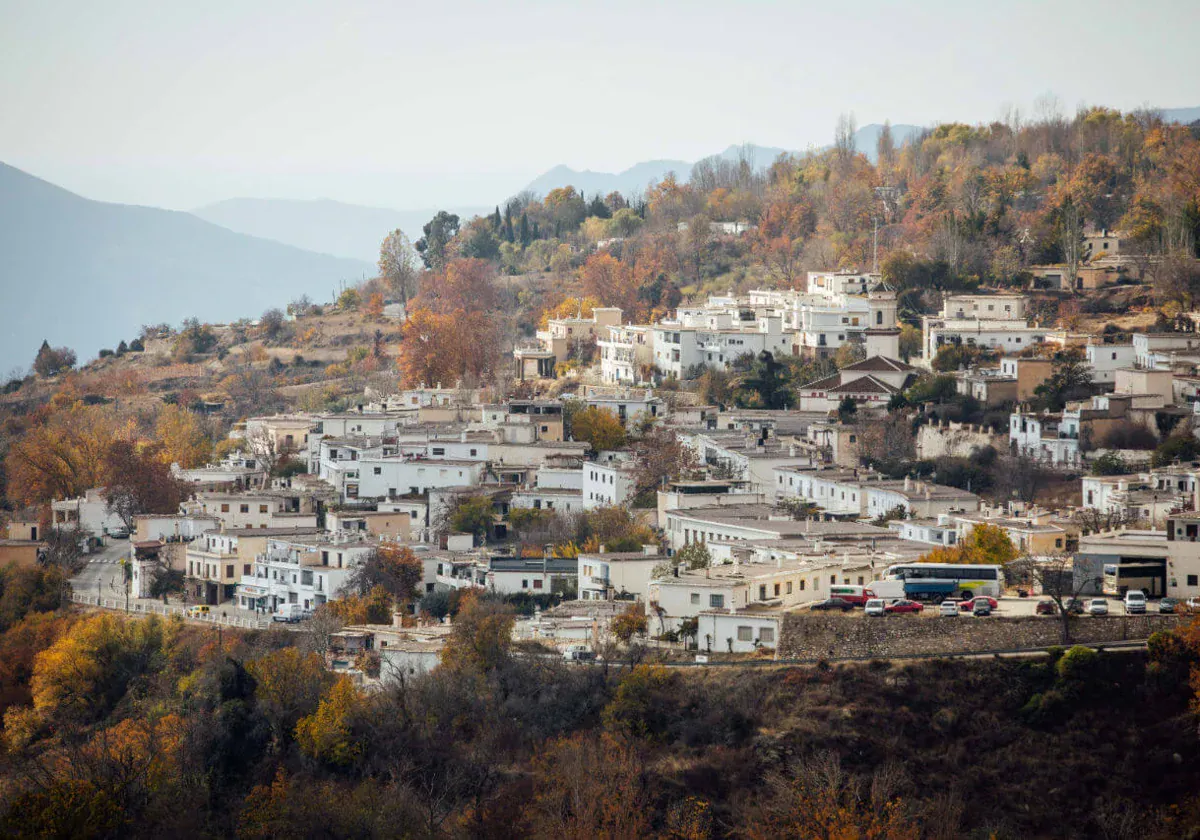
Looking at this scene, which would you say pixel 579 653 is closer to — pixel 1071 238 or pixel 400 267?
pixel 1071 238

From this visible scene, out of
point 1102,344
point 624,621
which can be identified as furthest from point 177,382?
point 624,621

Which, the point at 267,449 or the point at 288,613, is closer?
the point at 288,613

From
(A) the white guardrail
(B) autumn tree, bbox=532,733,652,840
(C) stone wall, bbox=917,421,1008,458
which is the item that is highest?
(C) stone wall, bbox=917,421,1008,458

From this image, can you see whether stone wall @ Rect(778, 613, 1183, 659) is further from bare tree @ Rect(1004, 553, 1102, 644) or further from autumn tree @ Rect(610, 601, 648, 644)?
autumn tree @ Rect(610, 601, 648, 644)

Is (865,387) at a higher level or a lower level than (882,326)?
lower

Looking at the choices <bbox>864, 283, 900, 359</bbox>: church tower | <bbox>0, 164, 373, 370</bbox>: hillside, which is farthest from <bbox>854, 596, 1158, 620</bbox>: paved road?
<bbox>0, 164, 373, 370</bbox>: hillside

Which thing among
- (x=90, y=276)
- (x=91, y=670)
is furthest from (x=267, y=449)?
(x=90, y=276)

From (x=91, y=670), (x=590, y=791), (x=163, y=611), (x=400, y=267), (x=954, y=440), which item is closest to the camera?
(x=590, y=791)
